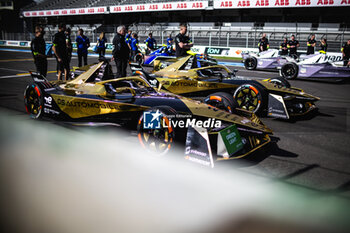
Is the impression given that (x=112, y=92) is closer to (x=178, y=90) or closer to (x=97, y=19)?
(x=178, y=90)

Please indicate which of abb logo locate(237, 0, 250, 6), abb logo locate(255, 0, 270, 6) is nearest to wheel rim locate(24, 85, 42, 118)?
abb logo locate(255, 0, 270, 6)

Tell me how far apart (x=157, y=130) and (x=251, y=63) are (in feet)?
37.7

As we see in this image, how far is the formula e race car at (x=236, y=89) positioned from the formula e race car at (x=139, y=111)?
767 millimetres

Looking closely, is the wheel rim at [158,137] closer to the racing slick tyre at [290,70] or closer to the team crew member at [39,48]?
the team crew member at [39,48]

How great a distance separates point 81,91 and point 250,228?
3511 millimetres

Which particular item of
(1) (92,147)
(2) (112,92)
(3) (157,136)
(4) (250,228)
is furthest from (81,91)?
(4) (250,228)

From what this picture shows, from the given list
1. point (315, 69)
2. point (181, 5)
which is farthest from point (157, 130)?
point (181, 5)

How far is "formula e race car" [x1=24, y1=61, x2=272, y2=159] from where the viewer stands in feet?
12.4

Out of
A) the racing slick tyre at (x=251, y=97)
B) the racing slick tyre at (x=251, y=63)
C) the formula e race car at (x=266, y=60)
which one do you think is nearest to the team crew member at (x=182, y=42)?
the racing slick tyre at (x=251, y=97)

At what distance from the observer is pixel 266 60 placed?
1334cm

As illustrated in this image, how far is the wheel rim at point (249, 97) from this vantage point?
5836 mm

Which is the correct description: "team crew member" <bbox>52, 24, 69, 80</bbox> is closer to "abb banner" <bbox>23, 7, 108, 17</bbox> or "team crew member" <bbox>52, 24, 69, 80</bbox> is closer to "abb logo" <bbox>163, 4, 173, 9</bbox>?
"abb logo" <bbox>163, 4, 173, 9</bbox>

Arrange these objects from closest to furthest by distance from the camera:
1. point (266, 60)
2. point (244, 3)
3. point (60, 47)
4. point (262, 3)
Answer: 1. point (60, 47)
2. point (266, 60)
3. point (262, 3)
4. point (244, 3)

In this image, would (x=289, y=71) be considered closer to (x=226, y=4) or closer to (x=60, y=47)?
(x=60, y=47)
